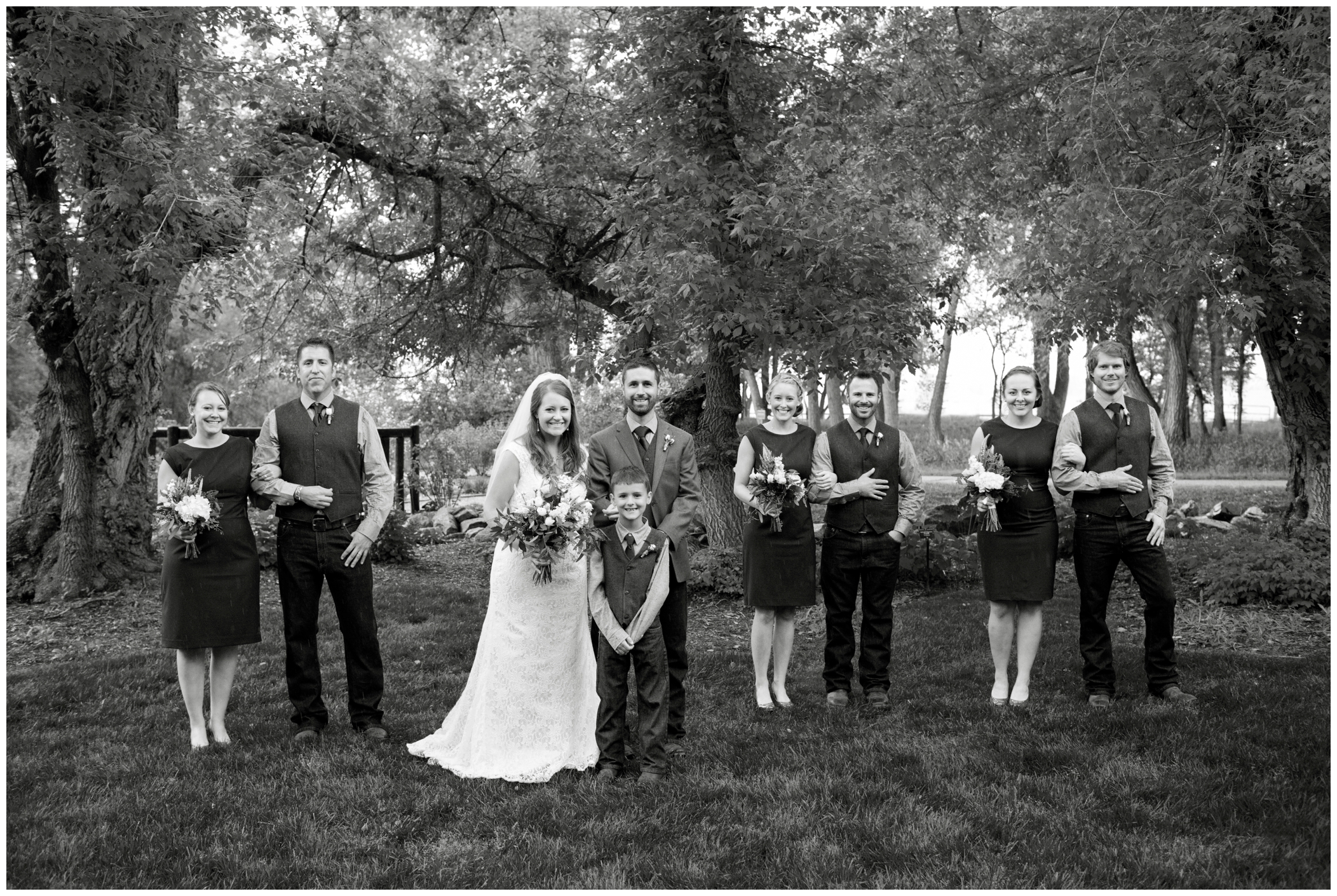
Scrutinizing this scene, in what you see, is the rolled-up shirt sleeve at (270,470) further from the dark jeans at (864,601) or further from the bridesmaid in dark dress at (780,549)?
the dark jeans at (864,601)

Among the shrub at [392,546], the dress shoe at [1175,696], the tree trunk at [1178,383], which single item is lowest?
the dress shoe at [1175,696]

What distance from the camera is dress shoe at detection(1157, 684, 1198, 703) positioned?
606 cm

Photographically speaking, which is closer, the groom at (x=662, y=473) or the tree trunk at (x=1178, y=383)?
the groom at (x=662, y=473)

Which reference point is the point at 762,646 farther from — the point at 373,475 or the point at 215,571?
the point at 215,571

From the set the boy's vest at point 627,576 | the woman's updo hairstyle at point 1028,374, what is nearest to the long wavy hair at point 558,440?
the boy's vest at point 627,576

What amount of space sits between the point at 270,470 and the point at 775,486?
2.77 m

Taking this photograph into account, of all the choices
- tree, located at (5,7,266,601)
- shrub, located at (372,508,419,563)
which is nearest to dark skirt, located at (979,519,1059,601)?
tree, located at (5,7,266,601)

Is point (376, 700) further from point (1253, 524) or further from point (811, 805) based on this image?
point (1253, 524)

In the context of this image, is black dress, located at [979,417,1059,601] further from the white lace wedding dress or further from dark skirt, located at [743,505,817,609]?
the white lace wedding dress

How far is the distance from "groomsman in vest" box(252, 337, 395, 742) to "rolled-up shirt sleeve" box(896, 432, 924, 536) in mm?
3003

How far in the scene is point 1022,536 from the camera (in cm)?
616

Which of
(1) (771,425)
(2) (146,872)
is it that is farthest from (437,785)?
(1) (771,425)

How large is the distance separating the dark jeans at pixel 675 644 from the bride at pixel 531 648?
0.41 m

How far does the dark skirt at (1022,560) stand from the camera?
6.11m
